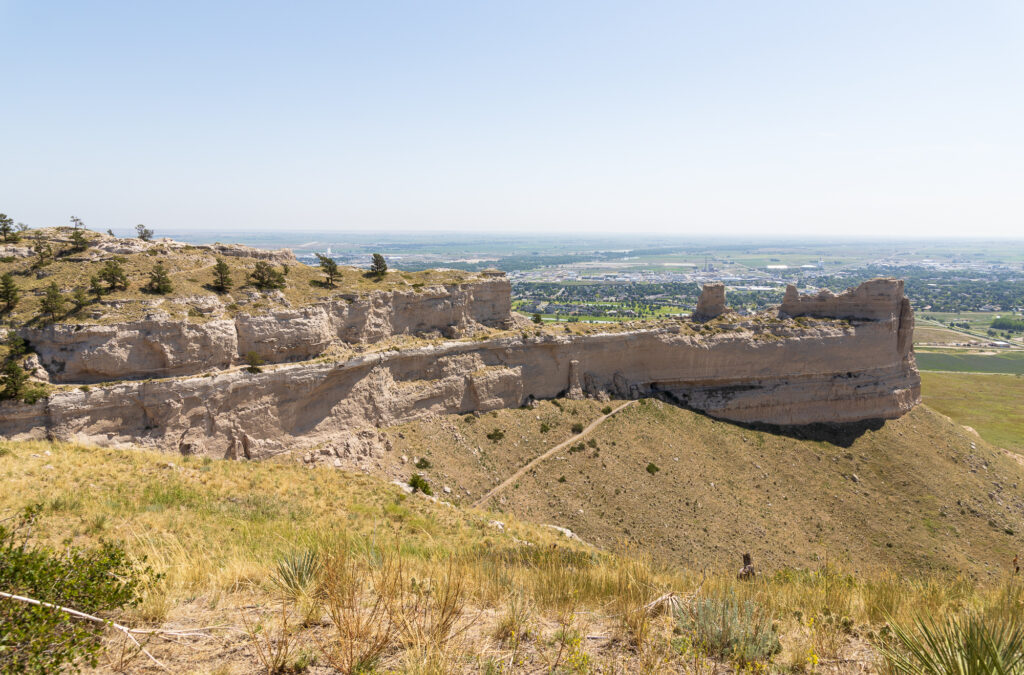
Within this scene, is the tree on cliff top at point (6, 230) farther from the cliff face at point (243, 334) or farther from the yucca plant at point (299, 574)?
the yucca plant at point (299, 574)

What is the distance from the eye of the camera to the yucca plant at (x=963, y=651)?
3.92 metres

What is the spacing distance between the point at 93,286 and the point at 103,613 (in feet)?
80.1

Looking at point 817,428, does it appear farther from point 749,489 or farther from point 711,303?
point 749,489

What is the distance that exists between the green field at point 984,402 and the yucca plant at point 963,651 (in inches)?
2291

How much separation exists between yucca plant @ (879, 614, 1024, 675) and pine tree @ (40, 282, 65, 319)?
29.3m

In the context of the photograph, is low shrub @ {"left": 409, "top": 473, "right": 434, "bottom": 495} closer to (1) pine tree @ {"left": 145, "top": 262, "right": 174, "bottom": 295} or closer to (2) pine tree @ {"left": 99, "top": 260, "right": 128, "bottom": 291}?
(1) pine tree @ {"left": 145, "top": 262, "right": 174, "bottom": 295}

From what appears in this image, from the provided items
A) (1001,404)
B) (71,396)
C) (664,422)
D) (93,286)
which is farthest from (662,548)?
(1001,404)

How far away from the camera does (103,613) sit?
5148mm

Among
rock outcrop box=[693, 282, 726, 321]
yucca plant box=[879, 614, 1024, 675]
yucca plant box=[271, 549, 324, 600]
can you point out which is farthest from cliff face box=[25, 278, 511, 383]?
yucca plant box=[879, 614, 1024, 675]

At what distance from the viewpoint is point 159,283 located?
24484 mm

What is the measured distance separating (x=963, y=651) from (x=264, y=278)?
30.9 metres

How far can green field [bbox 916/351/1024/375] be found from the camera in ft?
259

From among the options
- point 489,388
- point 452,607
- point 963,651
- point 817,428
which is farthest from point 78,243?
point 817,428

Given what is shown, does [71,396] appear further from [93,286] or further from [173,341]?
[93,286]
